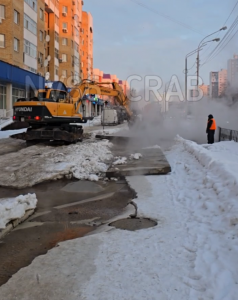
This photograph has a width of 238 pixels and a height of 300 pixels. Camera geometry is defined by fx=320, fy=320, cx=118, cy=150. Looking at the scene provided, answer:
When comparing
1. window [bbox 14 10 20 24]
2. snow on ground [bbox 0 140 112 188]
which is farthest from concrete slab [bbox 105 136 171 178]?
window [bbox 14 10 20 24]

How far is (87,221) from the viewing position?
5.30 m

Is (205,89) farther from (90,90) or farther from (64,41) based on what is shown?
(64,41)

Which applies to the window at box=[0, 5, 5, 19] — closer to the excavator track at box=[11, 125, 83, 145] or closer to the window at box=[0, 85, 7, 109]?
the window at box=[0, 85, 7, 109]

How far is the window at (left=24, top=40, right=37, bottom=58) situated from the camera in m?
34.8

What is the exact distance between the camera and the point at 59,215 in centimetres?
563

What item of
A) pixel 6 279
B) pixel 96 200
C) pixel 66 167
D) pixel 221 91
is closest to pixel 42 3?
pixel 221 91

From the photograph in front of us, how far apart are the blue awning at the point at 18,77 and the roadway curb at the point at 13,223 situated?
23420 mm

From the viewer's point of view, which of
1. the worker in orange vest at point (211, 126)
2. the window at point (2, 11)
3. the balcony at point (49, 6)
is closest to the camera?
the worker in orange vest at point (211, 126)

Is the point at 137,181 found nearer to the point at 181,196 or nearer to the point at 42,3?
the point at 181,196

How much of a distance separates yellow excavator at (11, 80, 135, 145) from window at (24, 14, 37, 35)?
22.0 m

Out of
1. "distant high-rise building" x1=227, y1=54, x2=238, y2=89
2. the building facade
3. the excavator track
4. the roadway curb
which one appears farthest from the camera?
the building facade

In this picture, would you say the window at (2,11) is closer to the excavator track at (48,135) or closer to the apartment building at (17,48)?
the apartment building at (17,48)

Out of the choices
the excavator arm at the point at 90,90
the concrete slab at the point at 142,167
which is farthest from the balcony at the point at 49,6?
the concrete slab at the point at 142,167

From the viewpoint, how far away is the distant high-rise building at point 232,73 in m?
18.1
